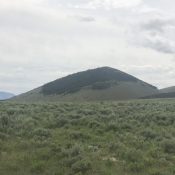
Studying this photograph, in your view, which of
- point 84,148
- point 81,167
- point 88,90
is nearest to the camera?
point 81,167

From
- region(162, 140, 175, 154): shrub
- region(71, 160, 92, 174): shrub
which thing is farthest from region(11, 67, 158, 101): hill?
region(71, 160, 92, 174): shrub

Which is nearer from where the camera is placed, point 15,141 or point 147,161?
point 147,161

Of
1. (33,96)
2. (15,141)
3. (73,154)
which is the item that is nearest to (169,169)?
(73,154)

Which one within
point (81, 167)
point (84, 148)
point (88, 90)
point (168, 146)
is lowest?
point (81, 167)

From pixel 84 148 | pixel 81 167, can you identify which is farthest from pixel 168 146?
pixel 81 167

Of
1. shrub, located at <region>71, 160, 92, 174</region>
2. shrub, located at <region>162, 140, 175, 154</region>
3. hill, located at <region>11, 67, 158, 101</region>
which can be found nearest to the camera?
shrub, located at <region>71, 160, 92, 174</region>

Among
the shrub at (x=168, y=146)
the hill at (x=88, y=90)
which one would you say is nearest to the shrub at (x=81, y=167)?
the shrub at (x=168, y=146)

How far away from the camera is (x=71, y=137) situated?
19.2m

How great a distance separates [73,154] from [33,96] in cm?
16762

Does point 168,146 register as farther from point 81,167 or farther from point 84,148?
point 81,167

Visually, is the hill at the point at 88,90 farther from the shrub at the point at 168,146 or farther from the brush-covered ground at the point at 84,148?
the shrub at the point at 168,146

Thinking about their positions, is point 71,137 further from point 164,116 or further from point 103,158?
point 164,116

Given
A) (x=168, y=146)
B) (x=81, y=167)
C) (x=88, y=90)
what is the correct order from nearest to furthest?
(x=81, y=167) → (x=168, y=146) → (x=88, y=90)

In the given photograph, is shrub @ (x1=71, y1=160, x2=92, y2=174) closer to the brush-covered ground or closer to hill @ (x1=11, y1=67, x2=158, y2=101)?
the brush-covered ground
